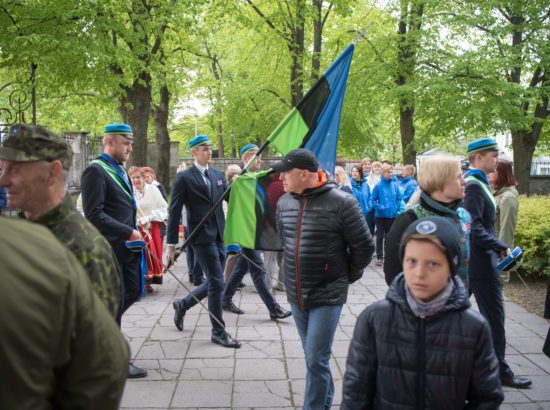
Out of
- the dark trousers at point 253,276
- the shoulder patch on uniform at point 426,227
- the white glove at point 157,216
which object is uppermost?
the shoulder patch on uniform at point 426,227

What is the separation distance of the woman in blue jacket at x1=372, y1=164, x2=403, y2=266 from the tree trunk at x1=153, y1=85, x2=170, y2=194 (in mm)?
12215

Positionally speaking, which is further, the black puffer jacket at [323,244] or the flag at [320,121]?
the flag at [320,121]

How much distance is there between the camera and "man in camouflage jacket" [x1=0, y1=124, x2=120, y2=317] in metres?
2.24

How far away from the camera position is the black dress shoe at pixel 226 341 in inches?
233

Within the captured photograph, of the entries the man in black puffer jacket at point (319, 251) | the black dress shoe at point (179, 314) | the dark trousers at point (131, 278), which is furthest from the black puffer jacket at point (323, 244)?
the black dress shoe at point (179, 314)

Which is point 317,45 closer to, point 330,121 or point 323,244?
point 330,121

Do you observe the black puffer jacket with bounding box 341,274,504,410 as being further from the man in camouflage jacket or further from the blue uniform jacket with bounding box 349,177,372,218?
the blue uniform jacket with bounding box 349,177,372,218

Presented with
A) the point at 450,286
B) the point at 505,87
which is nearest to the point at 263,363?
the point at 450,286

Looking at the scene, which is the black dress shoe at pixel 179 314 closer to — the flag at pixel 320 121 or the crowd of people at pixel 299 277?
the crowd of people at pixel 299 277

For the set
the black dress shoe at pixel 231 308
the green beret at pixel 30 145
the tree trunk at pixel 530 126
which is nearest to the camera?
the green beret at pixel 30 145

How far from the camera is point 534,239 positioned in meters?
9.45

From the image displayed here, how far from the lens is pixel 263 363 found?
214 inches

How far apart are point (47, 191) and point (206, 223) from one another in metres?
3.53

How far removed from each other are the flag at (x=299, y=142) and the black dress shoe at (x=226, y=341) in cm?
119
